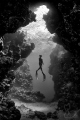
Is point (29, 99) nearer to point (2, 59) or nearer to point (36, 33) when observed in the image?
point (2, 59)

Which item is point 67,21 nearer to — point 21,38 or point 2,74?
point 2,74

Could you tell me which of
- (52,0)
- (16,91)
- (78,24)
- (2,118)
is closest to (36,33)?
(16,91)

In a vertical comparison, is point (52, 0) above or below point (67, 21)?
above

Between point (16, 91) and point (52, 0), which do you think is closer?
point (52, 0)

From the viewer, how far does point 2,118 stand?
23.7 ft

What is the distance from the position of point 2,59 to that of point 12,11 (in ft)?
12.5

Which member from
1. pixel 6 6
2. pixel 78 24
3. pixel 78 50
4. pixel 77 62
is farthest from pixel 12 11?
pixel 77 62

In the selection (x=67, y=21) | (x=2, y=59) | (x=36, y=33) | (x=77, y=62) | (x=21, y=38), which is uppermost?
(x=36, y=33)

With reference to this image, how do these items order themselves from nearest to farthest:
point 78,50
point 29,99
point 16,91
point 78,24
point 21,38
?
point 78,24
point 78,50
point 21,38
point 29,99
point 16,91

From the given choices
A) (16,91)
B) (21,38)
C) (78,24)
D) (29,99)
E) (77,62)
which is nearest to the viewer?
(78,24)

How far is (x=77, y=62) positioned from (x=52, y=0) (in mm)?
5870

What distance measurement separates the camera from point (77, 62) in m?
9.59

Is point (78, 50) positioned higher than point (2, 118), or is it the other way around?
point (78, 50)

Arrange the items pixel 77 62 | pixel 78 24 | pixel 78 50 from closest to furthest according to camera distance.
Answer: pixel 78 24 < pixel 78 50 < pixel 77 62
